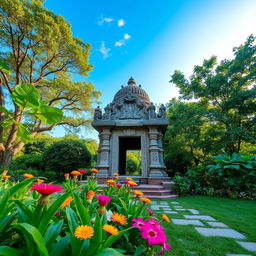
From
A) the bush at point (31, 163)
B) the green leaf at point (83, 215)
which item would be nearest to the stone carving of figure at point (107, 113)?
the green leaf at point (83, 215)

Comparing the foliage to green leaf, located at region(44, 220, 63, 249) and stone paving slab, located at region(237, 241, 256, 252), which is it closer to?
stone paving slab, located at region(237, 241, 256, 252)

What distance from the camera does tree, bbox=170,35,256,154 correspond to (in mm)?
8664

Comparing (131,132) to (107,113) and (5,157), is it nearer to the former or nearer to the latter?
(107,113)

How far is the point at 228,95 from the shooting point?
1001 cm

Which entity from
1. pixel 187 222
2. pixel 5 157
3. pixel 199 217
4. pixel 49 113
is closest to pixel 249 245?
pixel 187 222

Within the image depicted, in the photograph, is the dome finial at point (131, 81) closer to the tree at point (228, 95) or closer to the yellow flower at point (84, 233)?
the tree at point (228, 95)

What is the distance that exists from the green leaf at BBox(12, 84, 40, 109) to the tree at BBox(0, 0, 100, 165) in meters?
7.50

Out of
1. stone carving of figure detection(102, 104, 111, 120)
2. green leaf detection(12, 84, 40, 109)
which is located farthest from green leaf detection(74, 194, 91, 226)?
stone carving of figure detection(102, 104, 111, 120)

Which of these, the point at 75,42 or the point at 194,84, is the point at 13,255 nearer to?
the point at 194,84

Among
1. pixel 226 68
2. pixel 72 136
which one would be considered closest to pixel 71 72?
pixel 72 136

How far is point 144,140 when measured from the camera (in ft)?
26.1

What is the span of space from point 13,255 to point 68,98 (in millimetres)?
14727

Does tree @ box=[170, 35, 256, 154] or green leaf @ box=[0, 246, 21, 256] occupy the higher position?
tree @ box=[170, 35, 256, 154]

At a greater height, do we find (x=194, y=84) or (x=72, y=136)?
(x=194, y=84)
